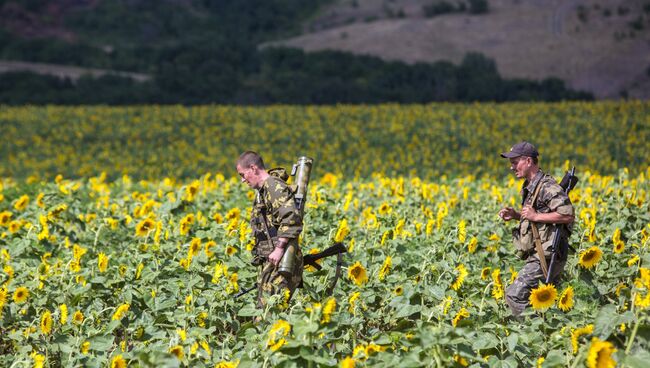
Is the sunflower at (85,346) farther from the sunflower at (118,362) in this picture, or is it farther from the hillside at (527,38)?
the hillside at (527,38)

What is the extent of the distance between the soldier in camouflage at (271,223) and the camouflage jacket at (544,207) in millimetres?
1785

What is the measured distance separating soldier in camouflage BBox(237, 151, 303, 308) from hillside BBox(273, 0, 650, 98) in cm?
5814

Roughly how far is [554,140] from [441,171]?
16.0 ft

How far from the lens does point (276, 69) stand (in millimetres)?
54469

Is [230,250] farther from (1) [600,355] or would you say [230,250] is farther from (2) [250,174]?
(1) [600,355]

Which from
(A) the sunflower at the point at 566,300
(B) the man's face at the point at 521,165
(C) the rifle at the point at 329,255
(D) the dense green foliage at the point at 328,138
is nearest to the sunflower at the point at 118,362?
(C) the rifle at the point at 329,255

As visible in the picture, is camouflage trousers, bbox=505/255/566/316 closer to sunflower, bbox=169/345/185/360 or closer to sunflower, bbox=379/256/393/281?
sunflower, bbox=379/256/393/281

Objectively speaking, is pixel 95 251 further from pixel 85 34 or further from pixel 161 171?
pixel 85 34

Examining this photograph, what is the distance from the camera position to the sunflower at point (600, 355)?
Answer: 13.1 feet

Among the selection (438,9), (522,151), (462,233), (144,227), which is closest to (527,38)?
(438,9)

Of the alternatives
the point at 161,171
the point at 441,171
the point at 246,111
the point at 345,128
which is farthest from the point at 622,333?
the point at 246,111

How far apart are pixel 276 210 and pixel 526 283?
203 cm

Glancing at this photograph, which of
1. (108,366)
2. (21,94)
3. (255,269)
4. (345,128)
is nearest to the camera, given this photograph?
(108,366)

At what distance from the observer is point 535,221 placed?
21.0 ft
